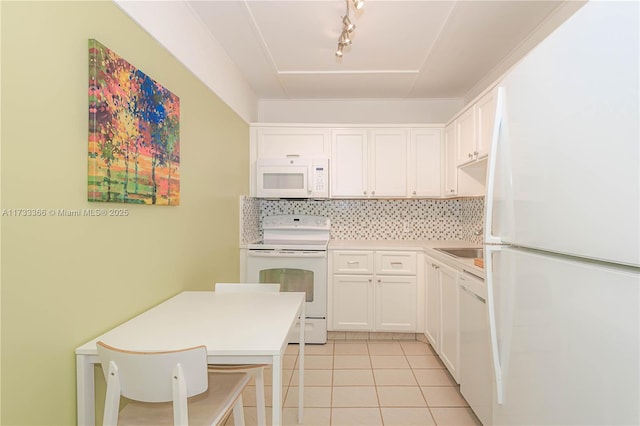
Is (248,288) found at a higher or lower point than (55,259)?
lower

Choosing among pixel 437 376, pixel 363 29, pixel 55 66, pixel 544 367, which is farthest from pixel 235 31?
pixel 437 376

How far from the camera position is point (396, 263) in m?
3.50

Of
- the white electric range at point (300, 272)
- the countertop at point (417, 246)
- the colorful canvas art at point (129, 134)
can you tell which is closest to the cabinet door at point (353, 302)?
the white electric range at point (300, 272)

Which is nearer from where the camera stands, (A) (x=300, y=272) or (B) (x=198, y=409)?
(B) (x=198, y=409)

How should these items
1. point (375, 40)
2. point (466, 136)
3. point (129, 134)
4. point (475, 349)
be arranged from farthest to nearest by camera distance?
point (466, 136) < point (375, 40) < point (475, 349) < point (129, 134)

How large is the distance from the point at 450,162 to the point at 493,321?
8.36 feet

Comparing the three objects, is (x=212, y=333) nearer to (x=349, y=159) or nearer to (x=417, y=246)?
(x=417, y=246)

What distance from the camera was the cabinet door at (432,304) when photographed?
9.73ft

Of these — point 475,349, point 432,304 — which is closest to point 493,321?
point 475,349

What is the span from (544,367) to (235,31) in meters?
2.61

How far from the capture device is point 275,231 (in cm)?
408

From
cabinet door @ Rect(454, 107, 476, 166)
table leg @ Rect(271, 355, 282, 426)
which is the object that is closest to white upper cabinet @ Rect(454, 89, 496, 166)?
cabinet door @ Rect(454, 107, 476, 166)

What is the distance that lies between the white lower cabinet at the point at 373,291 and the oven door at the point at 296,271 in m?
0.14

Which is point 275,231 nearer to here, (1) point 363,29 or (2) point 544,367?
(1) point 363,29
